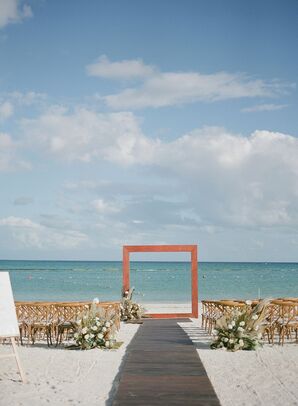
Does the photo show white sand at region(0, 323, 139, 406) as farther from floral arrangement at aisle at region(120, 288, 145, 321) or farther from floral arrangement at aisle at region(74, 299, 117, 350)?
floral arrangement at aisle at region(120, 288, 145, 321)

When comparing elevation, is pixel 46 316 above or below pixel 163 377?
above

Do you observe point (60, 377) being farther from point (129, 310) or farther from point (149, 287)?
point (149, 287)

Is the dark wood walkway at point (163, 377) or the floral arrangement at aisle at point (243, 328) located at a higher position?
the floral arrangement at aisle at point (243, 328)

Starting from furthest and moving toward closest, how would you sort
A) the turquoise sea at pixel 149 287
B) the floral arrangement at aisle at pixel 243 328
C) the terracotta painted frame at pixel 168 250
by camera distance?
the turquoise sea at pixel 149 287
the terracotta painted frame at pixel 168 250
the floral arrangement at aisle at pixel 243 328

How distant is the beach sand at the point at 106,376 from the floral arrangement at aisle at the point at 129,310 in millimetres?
4970

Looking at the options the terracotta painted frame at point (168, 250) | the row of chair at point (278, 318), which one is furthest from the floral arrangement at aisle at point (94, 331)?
the terracotta painted frame at point (168, 250)

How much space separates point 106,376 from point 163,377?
816 millimetres

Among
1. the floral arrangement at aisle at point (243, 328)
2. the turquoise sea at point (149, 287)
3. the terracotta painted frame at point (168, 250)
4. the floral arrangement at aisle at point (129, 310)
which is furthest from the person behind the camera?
the turquoise sea at point (149, 287)

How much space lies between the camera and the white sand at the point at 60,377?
5.24 meters

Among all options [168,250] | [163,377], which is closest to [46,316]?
[163,377]

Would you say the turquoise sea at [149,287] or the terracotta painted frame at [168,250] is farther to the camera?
the turquoise sea at [149,287]

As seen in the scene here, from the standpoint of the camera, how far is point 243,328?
8.35 m

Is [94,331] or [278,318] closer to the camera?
[94,331]

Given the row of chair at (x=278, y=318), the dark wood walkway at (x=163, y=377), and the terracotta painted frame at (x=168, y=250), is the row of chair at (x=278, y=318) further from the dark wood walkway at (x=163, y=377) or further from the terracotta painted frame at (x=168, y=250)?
the terracotta painted frame at (x=168, y=250)
